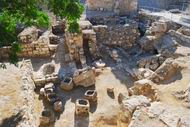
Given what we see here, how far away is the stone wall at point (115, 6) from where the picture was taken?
21.5 metres

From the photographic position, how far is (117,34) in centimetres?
1902

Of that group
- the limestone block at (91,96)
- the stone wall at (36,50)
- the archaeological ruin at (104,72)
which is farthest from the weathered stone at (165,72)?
the stone wall at (36,50)

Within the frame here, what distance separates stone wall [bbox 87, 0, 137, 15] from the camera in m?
21.5

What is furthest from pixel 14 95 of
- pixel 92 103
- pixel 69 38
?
pixel 69 38

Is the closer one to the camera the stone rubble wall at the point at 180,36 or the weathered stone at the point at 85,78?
the weathered stone at the point at 85,78

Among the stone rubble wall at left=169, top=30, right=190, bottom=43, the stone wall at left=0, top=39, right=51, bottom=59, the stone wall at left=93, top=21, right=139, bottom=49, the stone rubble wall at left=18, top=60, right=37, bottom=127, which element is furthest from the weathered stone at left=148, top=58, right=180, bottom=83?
the stone wall at left=0, top=39, right=51, bottom=59

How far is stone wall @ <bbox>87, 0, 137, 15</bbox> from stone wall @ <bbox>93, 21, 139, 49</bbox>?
2787 mm

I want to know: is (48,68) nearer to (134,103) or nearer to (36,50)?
(36,50)

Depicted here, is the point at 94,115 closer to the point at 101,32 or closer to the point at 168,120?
the point at 168,120

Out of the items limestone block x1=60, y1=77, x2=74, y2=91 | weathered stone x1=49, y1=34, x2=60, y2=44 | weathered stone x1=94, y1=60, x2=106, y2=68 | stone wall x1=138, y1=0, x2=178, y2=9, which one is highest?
stone wall x1=138, y1=0, x2=178, y2=9

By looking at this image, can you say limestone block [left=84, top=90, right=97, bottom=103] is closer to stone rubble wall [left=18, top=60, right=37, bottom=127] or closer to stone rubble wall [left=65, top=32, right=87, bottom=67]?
stone rubble wall [left=18, top=60, right=37, bottom=127]

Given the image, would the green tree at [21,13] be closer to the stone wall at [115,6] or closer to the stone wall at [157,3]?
the stone wall at [115,6]

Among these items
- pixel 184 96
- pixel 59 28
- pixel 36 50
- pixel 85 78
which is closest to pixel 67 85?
pixel 85 78

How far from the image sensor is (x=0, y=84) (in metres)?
11.6
